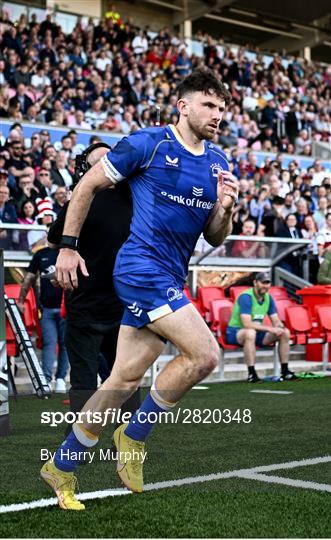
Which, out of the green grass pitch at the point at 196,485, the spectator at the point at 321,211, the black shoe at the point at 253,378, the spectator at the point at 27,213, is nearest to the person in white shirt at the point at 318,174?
the spectator at the point at 321,211

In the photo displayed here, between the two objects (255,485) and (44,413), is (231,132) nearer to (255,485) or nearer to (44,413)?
(44,413)

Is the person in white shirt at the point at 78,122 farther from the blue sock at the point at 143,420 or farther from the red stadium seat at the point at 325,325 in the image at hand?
the blue sock at the point at 143,420

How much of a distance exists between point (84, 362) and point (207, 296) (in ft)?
22.8

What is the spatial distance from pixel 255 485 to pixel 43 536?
58.3 inches

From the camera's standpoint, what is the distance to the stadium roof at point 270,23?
33.1m

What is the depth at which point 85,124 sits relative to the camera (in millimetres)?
18078

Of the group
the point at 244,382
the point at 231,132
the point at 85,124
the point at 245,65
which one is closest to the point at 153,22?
the point at 245,65

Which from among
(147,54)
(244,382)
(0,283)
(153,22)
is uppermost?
(153,22)

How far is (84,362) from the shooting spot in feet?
18.5

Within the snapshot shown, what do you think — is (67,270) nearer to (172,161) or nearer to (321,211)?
(172,161)

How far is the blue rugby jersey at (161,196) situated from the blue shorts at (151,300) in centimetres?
6

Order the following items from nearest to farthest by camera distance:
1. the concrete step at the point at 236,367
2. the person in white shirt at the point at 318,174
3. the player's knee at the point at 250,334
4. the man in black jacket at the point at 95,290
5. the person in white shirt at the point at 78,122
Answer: the man in black jacket at the point at 95,290
the concrete step at the point at 236,367
the player's knee at the point at 250,334
the person in white shirt at the point at 78,122
the person in white shirt at the point at 318,174

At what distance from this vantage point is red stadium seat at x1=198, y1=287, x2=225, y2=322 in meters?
12.0

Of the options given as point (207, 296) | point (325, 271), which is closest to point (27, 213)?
point (207, 296)
